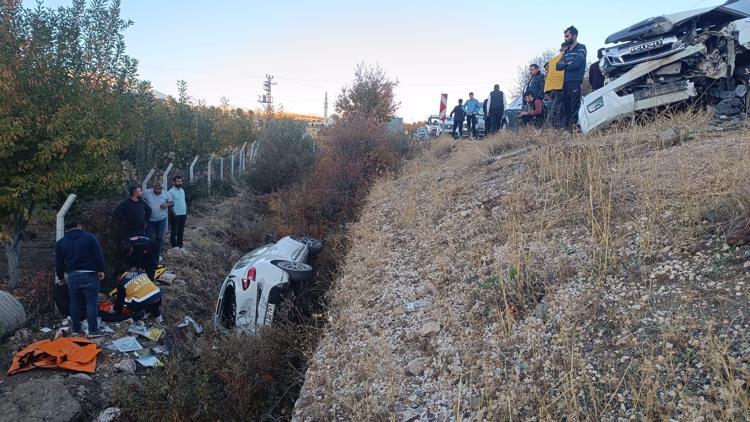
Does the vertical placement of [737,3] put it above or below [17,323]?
above

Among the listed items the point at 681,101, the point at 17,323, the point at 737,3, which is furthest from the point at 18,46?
the point at 737,3

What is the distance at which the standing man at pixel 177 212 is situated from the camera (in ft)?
29.2

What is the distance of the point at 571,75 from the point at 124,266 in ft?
26.6

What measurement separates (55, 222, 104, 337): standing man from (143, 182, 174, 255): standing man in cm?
247

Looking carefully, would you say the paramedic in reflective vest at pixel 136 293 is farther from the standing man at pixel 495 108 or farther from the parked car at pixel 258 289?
the standing man at pixel 495 108

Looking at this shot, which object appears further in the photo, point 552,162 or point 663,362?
point 552,162

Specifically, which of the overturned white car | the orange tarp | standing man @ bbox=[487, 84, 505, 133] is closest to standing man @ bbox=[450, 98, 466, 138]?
standing man @ bbox=[487, 84, 505, 133]

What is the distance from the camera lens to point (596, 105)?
7.54 meters

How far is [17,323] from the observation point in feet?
18.1

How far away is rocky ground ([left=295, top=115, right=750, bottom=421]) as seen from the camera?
266 centimetres

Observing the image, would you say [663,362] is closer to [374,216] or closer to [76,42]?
[374,216]

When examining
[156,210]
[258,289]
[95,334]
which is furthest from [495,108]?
[95,334]

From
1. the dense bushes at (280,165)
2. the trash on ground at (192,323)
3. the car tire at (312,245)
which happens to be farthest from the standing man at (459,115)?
the trash on ground at (192,323)

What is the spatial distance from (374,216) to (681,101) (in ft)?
17.3
